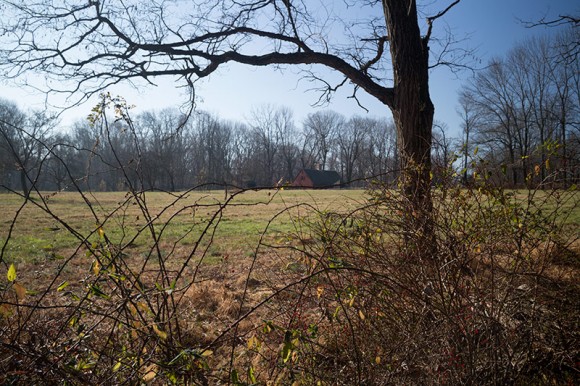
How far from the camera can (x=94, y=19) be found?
6816mm

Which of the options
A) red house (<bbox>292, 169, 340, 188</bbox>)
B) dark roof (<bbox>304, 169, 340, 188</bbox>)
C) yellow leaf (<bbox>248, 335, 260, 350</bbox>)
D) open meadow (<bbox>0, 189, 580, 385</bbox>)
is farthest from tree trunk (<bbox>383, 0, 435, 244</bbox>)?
dark roof (<bbox>304, 169, 340, 188</bbox>)

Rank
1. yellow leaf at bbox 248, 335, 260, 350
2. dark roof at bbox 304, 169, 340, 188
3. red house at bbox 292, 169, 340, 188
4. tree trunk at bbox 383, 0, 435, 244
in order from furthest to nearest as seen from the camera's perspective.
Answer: dark roof at bbox 304, 169, 340, 188, red house at bbox 292, 169, 340, 188, tree trunk at bbox 383, 0, 435, 244, yellow leaf at bbox 248, 335, 260, 350

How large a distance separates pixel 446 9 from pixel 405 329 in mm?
5229

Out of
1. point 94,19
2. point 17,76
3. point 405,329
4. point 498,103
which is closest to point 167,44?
point 94,19

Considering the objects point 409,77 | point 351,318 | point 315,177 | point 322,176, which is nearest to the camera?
point 351,318

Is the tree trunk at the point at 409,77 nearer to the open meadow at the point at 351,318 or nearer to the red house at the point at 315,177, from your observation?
the open meadow at the point at 351,318

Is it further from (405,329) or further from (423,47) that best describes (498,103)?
(405,329)

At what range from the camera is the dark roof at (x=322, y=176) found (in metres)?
67.1

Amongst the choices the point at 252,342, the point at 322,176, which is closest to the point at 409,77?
the point at 252,342

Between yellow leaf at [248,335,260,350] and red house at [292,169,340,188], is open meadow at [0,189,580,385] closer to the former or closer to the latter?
yellow leaf at [248,335,260,350]

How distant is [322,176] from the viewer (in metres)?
70.2

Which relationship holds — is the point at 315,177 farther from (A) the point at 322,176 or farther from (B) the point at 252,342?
(B) the point at 252,342

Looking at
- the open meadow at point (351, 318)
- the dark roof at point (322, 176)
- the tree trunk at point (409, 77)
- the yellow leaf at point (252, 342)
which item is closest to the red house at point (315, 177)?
the dark roof at point (322, 176)

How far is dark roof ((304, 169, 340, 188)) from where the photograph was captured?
67.1m
